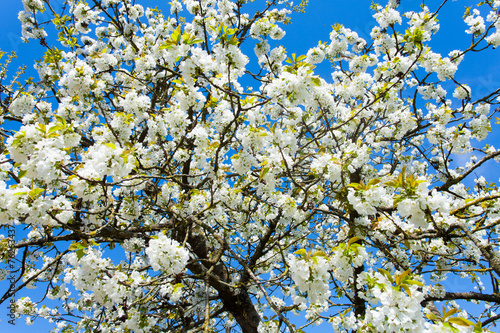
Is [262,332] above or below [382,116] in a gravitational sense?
below

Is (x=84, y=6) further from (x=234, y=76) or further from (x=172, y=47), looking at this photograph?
(x=172, y=47)

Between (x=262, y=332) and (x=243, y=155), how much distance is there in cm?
280

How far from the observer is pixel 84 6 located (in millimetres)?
6102

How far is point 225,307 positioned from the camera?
4.88 metres

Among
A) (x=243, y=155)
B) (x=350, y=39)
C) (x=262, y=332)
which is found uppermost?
(x=350, y=39)

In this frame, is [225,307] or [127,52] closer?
[225,307]

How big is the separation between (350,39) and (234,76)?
333cm

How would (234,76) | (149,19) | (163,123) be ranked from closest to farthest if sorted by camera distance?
(163,123)
(234,76)
(149,19)

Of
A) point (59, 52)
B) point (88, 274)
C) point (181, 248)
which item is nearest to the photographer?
point (181, 248)

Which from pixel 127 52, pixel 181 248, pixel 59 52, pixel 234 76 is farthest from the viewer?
pixel 127 52

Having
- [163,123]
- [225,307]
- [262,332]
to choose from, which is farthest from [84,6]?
[262,332]

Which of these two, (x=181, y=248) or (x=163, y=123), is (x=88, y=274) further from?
(x=163, y=123)

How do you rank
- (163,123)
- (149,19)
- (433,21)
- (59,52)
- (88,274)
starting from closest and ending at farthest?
(88,274) < (163,123) < (59,52) < (433,21) < (149,19)

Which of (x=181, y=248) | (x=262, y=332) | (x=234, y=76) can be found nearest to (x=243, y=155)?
(x=181, y=248)
